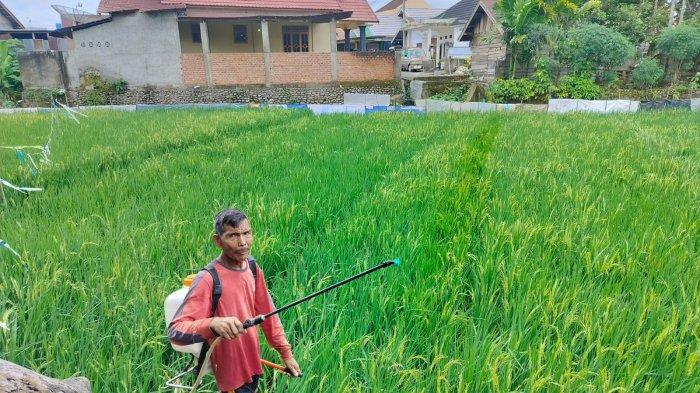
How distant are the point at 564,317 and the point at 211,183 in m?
2.79

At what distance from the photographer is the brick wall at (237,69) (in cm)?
1477

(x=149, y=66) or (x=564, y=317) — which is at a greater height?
(x=149, y=66)

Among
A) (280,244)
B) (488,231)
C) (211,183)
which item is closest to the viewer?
(280,244)

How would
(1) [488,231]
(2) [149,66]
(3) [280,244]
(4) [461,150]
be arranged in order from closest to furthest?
(3) [280,244] → (1) [488,231] → (4) [461,150] → (2) [149,66]

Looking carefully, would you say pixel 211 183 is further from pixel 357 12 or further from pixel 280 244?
pixel 357 12

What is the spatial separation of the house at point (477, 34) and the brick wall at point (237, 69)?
808cm

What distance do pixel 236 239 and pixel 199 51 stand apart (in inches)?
689

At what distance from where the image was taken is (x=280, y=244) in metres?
2.17

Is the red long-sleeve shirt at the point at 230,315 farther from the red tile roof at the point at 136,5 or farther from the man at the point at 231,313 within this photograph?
the red tile roof at the point at 136,5

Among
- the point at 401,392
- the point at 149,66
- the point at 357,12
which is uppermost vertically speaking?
the point at 357,12

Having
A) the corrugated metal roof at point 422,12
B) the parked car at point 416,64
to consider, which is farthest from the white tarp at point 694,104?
the corrugated metal roof at point 422,12

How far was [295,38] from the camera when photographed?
17.5 metres

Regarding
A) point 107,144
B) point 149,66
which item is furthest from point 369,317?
point 149,66

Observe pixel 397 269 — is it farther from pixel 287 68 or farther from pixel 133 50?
pixel 133 50
